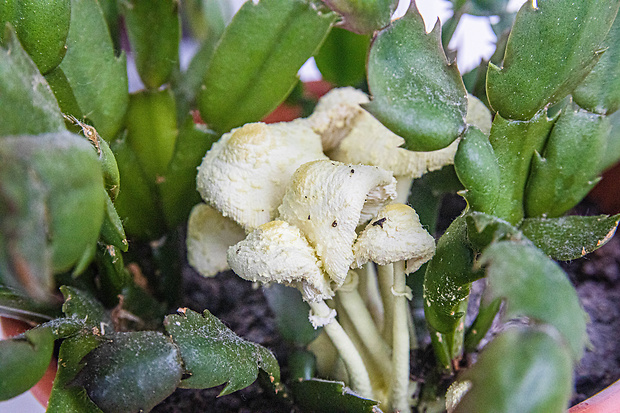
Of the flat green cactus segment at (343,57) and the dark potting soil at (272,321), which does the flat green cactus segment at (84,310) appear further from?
the flat green cactus segment at (343,57)

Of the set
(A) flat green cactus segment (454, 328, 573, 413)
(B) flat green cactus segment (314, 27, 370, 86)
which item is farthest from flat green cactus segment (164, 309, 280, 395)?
(B) flat green cactus segment (314, 27, 370, 86)

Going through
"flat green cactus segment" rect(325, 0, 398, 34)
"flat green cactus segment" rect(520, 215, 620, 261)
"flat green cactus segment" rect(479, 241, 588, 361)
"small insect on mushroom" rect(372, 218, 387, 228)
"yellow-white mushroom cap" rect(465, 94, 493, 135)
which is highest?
"flat green cactus segment" rect(325, 0, 398, 34)

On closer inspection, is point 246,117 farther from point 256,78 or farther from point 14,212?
point 14,212

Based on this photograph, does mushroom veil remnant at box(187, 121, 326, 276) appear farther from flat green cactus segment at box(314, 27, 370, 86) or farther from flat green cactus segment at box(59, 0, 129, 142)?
flat green cactus segment at box(314, 27, 370, 86)

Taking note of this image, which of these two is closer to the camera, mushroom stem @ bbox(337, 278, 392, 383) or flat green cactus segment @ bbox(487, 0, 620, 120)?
flat green cactus segment @ bbox(487, 0, 620, 120)

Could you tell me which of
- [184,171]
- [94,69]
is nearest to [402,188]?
[184,171]

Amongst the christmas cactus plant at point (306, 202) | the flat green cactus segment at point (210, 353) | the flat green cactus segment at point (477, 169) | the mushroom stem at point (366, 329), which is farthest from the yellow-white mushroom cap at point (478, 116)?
the flat green cactus segment at point (210, 353)
